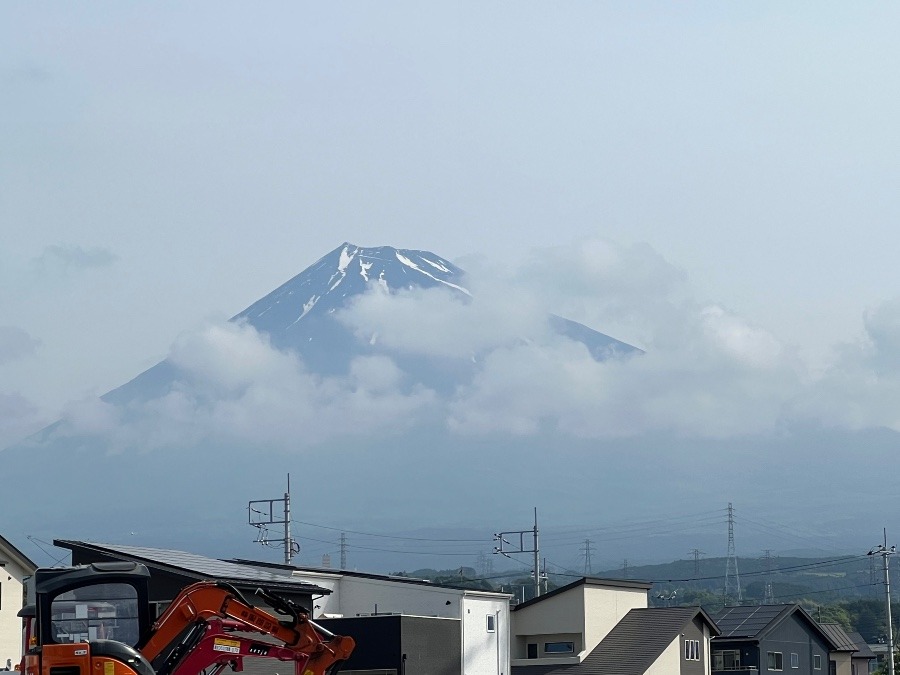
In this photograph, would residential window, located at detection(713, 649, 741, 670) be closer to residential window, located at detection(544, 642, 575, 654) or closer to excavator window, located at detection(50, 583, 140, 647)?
residential window, located at detection(544, 642, 575, 654)

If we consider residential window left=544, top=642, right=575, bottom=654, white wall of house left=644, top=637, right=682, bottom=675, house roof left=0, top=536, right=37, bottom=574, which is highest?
house roof left=0, top=536, right=37, bottom=574

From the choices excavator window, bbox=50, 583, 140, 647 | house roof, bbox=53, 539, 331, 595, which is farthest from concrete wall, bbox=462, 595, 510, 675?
excavator window, bbox=50, 583, 140, 647

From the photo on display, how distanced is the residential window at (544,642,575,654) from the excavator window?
32.3 m

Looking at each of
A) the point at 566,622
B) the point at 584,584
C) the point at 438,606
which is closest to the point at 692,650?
the point at 566,622

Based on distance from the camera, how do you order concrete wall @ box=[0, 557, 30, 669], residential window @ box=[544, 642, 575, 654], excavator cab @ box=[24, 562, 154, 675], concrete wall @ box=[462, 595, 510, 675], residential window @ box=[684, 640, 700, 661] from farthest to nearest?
residential window @ box=[684, 640, 700, 661] < residential window @ box=[544, 642, 575, 654] < concrete wall @ box=[462, 595, 510, 675] < concrete wall @ box=[0, 557, 30, 669] < excavator cab @ box=[24, 562, 154, 675]

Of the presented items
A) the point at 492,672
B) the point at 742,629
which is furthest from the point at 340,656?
the point at 742,629

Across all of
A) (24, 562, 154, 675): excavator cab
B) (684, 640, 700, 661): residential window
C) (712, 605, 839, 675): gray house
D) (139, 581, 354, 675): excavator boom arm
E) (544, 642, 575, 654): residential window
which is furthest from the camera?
(712, 605, 839, 675): gray house

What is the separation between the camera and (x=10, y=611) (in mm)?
36219

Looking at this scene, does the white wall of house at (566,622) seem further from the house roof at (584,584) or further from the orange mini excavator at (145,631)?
the orange mini excavator at (145,631)

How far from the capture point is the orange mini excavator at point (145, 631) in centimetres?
1709

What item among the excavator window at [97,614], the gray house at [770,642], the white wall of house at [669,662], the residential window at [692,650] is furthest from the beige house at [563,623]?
the excavator window at [97,614]

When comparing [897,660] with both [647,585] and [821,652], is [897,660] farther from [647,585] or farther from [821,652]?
[647,585]

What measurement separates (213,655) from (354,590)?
27.6 m

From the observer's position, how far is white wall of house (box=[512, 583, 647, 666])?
48812mm
